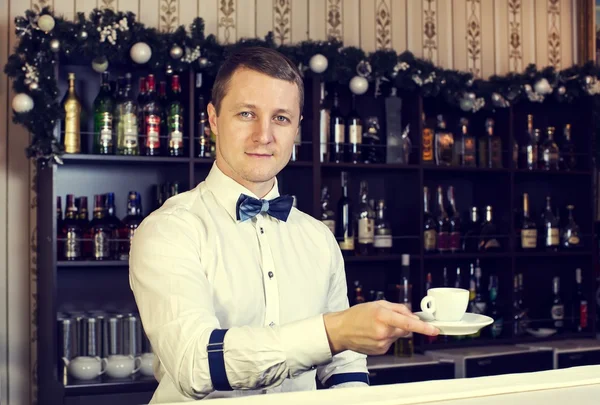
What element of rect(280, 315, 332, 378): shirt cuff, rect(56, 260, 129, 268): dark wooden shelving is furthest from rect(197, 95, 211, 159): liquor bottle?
rect(280, 315, 332, 378): shirt cuff

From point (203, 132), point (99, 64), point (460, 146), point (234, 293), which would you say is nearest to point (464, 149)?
point (460, 146)

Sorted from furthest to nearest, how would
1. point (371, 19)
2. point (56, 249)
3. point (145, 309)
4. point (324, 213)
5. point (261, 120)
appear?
1. point (371, 19)
2. point (324, 213)
3. point (56, 249)
4. point (261, 120)
5. point (145, 309)

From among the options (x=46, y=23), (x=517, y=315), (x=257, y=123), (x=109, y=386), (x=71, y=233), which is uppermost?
(x=46, y=23)

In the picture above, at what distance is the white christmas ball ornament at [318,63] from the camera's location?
10.1 feet

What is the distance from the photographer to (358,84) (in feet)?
10.4

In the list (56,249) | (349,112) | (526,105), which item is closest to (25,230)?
(56,249)

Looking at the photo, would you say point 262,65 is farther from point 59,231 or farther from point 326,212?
point 326,212

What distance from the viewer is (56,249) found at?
2809 mm

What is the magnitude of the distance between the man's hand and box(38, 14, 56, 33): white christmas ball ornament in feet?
6.25

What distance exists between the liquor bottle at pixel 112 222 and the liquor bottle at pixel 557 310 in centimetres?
201

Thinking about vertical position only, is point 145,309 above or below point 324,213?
below

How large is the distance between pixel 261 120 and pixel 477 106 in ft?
6.60

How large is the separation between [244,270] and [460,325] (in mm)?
569

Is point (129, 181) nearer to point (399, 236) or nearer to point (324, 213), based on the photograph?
point (324, 213)
